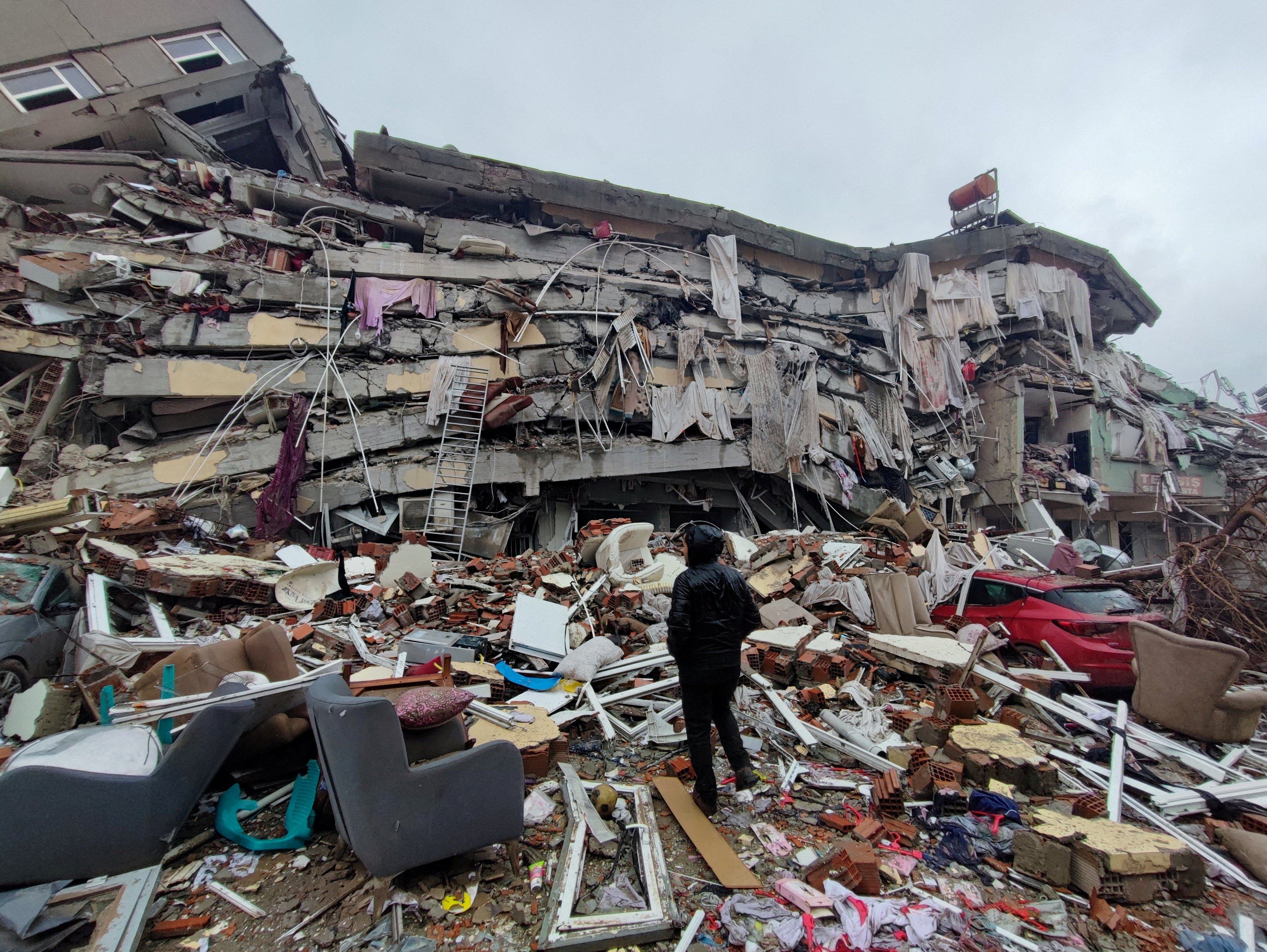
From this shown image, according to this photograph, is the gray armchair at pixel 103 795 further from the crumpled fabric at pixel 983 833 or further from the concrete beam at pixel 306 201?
the concrete beam at pixel 306 201

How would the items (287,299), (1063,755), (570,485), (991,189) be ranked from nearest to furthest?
1. (1063,755)
2. (287,299)
3. (570,485)
4. (991,189)

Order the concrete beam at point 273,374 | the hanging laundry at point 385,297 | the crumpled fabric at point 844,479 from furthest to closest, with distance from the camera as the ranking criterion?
1. the crumpled fabric at point 844,479
2. the hanging laundry at point 385,297
3. the concrete beam at point 273,374

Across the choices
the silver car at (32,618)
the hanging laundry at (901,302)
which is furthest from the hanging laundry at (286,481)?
the hanging laundry at (901,302)

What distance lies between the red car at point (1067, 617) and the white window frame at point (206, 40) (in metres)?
20.2

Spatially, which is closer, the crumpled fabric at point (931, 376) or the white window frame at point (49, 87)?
the white window frame at point (49, 87)

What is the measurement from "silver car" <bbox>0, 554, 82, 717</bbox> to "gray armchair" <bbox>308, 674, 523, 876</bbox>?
4.09 metres

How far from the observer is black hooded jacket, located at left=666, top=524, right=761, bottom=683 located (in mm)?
3482

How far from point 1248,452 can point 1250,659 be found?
67.0ft

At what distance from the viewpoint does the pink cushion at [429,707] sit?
2818 millimetres

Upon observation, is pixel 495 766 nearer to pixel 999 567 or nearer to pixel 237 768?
pixel 237 768

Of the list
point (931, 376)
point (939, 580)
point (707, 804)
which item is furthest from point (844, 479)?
point (707, 804)

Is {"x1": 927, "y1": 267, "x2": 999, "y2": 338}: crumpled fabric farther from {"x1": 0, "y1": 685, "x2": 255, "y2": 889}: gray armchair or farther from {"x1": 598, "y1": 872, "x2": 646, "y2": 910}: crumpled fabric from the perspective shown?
{"x1": 0, "y1": 685, "x2": 255, "y2": 889}: gray armchair

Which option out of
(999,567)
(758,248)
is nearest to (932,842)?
(999,567)

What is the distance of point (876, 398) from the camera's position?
1703cm
